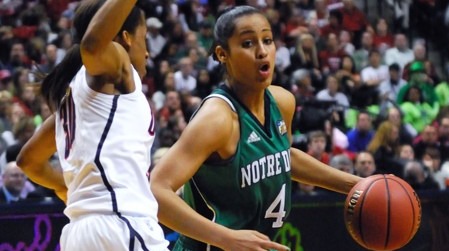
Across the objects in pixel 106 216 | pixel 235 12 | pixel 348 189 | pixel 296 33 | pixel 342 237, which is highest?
pixel 235 12

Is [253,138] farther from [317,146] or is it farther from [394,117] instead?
[394,117]

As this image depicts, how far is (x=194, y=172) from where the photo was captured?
4090 millimetres

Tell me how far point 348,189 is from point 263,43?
818 mm

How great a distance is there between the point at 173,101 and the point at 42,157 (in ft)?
22.9

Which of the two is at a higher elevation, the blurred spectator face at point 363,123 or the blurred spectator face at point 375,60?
the blurred spectator face at point 363,123

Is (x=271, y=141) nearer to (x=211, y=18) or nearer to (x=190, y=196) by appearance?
(x=190, y=196)

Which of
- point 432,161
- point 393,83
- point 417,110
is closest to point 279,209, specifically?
point 432,161

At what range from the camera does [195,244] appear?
4.31 meters

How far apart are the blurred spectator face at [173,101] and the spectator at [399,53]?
4.36 m

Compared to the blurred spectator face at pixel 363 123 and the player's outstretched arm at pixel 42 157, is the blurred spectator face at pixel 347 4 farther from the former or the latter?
the player's outstretched arm at pixel 42 157

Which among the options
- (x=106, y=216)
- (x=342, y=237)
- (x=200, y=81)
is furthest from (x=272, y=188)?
(x=200, y=81)

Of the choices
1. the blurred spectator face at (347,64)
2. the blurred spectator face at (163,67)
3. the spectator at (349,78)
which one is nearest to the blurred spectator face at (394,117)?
the spectator at (349,78)

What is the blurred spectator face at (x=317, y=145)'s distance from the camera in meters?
10.0

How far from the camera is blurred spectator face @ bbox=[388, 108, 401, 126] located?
11638 millimetres
